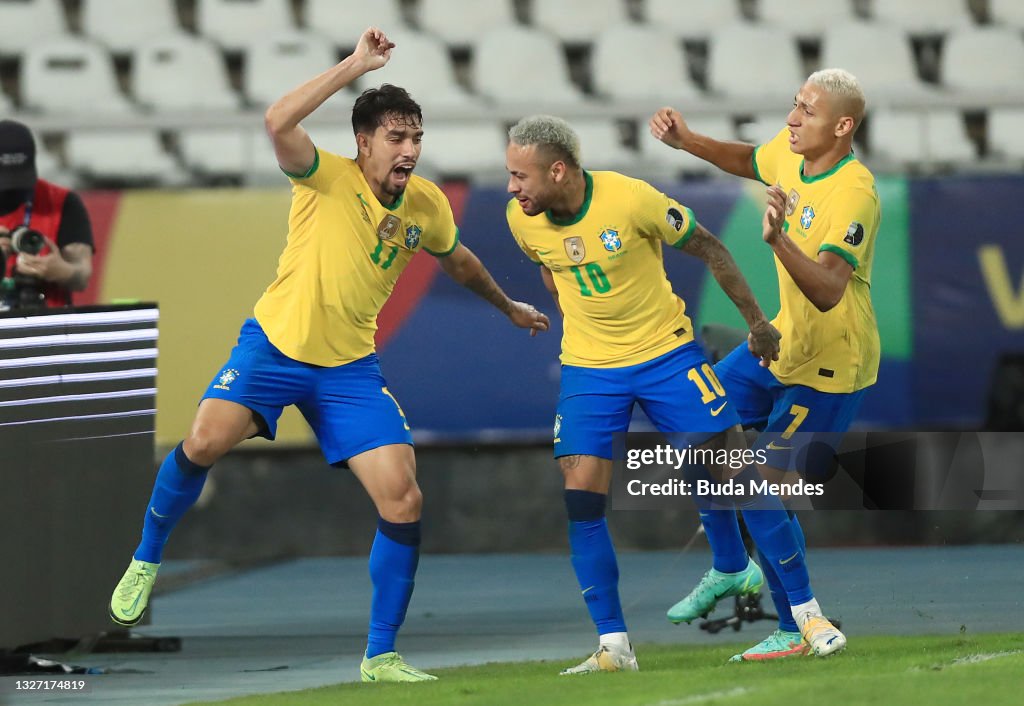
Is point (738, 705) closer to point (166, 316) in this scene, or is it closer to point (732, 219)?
point (732, 219)

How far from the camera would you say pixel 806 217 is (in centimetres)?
629

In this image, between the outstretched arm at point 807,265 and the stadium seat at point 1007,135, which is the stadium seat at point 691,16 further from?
the outstretched arm at point 807,265

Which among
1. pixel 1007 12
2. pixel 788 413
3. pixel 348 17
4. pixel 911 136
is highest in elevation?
pixel 348 17

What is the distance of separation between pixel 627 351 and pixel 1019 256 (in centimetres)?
491

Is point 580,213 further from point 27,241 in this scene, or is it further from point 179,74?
point 179,74

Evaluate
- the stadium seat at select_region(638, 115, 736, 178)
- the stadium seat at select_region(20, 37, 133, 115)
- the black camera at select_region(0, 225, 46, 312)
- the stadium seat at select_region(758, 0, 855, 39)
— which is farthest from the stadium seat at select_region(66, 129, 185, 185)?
the stadium seat at select_region(758, 0, 855, 39)

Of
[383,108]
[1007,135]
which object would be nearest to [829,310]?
[383,108]

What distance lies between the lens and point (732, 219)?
10164 mm

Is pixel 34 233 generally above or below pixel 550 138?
below

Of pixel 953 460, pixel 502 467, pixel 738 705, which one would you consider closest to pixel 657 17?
pixel 502 467

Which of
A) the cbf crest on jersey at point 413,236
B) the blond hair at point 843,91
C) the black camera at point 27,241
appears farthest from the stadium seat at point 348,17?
the blond hair at point 843,91

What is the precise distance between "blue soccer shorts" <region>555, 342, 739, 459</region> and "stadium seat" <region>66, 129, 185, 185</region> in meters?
5.99

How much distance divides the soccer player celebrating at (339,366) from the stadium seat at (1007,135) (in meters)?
6.45

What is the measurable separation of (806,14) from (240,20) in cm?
488
